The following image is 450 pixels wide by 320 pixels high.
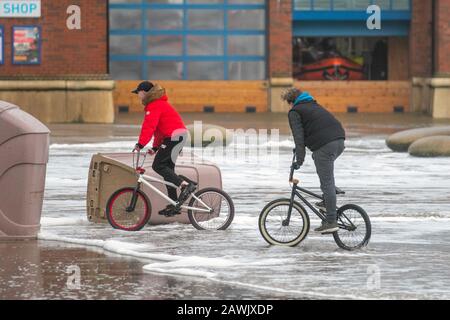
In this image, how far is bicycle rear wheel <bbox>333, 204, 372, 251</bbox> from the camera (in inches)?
524

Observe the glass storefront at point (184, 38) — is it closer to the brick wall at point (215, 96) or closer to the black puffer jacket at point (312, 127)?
the brick wall at point (215, 96)

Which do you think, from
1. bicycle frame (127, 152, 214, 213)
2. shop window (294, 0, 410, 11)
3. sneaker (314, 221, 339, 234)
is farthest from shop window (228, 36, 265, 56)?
sneaker (314, 221, 339, 234)

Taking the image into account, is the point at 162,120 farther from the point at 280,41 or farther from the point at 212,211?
the point at 280,41

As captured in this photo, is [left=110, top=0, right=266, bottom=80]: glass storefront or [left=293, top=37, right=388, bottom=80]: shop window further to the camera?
[left=293, top=37, right=388, bottom=80]: shop window

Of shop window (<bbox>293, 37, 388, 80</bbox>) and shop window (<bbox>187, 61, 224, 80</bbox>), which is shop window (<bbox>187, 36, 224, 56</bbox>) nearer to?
shop window (<bbox>187, 61, 224, 80</bbox>)

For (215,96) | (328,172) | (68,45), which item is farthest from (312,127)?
(215,96)

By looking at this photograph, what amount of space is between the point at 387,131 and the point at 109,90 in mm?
8125

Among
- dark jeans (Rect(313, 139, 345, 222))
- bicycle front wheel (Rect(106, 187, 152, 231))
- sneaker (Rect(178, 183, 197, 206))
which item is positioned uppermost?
dark jeans (Rect(313, 139, 345, 222))

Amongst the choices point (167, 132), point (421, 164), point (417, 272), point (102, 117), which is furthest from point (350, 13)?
point (417, 272)

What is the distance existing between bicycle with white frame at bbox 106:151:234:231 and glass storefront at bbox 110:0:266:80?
86.7 ft

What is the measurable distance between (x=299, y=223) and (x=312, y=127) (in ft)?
3.29

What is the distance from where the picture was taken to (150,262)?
12523 mm

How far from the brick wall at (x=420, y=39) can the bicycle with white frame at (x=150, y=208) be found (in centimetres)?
2678

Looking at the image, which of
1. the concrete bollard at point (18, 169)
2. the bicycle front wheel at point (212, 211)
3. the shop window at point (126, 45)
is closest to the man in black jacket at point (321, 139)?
the bicycle front wheel at point (212, 211)
